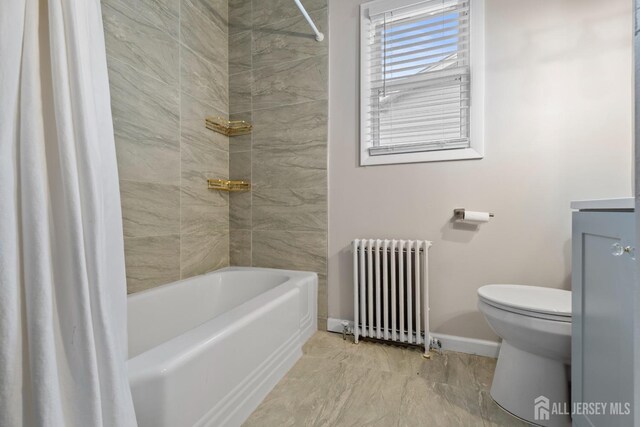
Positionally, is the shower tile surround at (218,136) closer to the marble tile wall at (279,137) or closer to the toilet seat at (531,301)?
the marble tile wall at (279,137)

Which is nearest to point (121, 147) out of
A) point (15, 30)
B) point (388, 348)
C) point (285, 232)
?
point (15, 30)

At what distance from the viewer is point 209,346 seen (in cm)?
91

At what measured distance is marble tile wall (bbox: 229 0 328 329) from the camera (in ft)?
6.37

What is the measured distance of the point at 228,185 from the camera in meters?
2.06

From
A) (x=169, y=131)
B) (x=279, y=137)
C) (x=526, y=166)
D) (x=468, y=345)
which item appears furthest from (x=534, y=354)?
(x=169, y=131)

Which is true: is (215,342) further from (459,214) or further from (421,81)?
(421,81)

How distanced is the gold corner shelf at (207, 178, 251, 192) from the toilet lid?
1.67 meters

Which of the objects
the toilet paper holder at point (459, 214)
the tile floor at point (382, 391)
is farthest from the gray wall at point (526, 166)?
the tile floor at point (382, 391)

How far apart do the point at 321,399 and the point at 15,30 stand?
5.03 ft

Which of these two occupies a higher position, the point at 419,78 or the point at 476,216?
the point at 419,78

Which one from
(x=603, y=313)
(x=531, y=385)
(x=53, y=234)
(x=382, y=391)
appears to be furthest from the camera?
(x=382, y=391)

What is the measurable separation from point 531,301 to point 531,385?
35cm

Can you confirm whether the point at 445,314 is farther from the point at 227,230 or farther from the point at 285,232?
the point at 227,230

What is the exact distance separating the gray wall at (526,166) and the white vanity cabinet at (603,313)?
0.68 m
